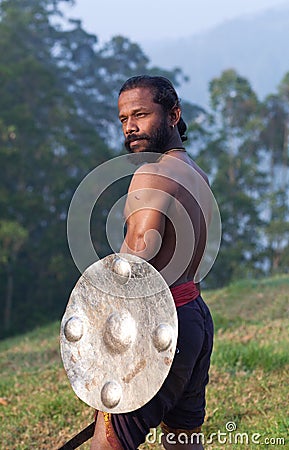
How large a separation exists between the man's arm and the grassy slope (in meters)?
0.86

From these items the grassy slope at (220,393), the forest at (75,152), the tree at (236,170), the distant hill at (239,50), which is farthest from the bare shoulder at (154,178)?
the distant hill at (239,50)

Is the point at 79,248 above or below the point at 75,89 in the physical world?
above

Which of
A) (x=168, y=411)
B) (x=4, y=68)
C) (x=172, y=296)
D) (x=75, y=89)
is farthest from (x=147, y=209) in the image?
(x=75, y=89)

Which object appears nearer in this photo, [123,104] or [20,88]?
[123,104]

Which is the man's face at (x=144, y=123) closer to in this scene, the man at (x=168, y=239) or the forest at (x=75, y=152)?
the man at (x=168, y=239)

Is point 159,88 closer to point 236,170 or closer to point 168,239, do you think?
point 168,239

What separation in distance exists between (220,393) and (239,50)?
95026 mm

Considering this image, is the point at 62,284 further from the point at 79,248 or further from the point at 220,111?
the point at 79,248

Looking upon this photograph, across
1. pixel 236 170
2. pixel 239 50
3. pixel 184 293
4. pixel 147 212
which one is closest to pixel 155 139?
pixel 147 212

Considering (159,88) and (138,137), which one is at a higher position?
(159,88)

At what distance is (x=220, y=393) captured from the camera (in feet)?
12.9

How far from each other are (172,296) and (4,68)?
14603mm

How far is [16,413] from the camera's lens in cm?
398

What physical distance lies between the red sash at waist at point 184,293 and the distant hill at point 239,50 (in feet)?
225
